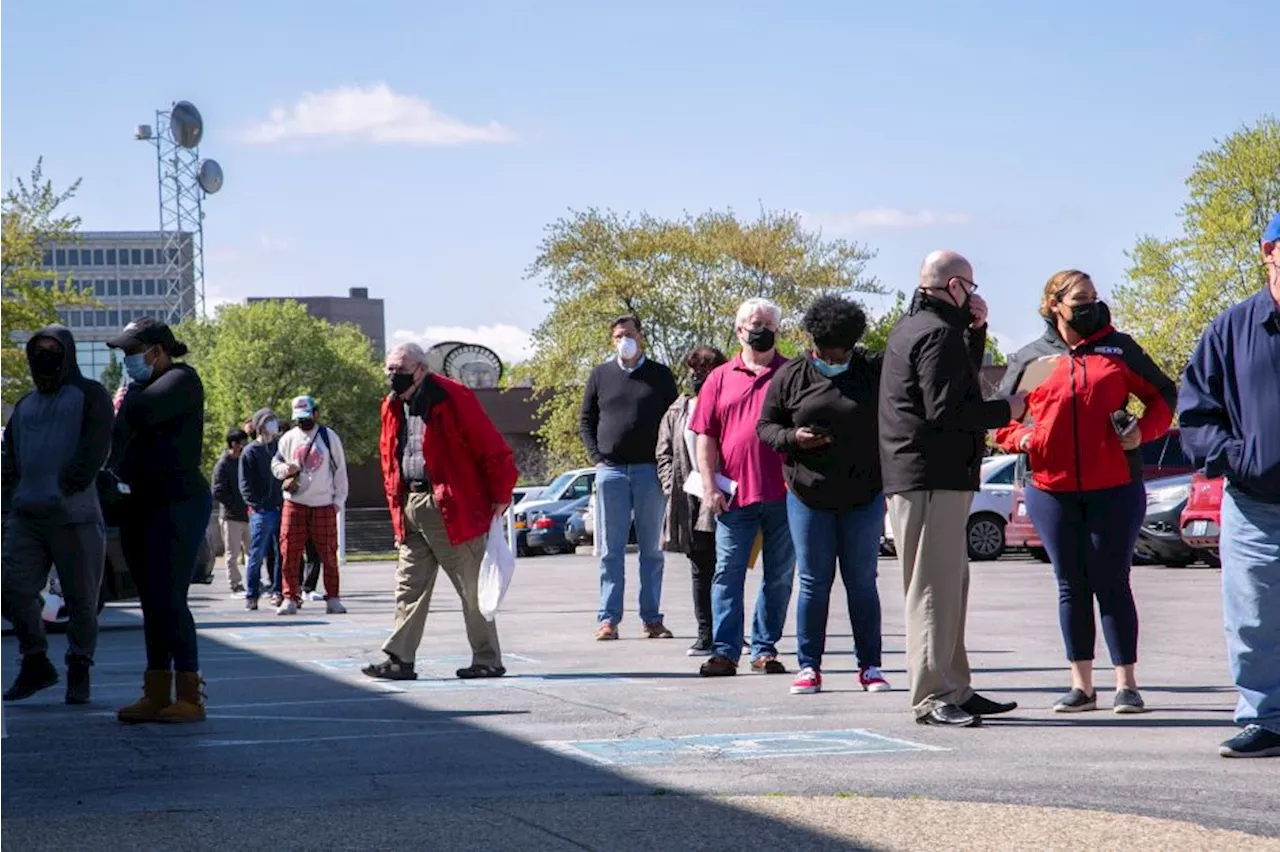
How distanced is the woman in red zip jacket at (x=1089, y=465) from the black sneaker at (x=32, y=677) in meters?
5.20

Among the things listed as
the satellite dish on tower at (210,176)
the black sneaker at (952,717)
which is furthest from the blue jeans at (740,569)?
the satellite dish on tower at (210,176)

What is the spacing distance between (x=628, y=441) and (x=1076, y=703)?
5.03m

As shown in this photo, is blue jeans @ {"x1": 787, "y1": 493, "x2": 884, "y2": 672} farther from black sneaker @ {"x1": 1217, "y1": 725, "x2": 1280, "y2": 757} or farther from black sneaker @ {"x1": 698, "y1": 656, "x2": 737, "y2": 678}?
black sneaker @ {"x1": 1217, "y1": 725, "x2": 1280, "y2": 757}

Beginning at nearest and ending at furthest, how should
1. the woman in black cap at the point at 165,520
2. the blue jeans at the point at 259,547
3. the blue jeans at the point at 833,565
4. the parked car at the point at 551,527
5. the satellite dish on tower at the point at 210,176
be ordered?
1. the woman in black cap at the point at 165,520
2. the blue jeans at the point at 833,565
3. the blue jeans at the point at 259,547
4. the parked car at the point at 551,527
5. the satellite dish on tower at the point at 210,176

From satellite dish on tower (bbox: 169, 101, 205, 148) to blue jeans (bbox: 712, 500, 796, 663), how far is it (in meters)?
79.5

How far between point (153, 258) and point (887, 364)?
184 m

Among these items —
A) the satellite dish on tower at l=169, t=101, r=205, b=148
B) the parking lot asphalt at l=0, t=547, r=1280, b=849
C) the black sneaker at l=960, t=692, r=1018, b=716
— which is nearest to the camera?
the parking lot asphalt at l=0, t=547, r=1280, b=849

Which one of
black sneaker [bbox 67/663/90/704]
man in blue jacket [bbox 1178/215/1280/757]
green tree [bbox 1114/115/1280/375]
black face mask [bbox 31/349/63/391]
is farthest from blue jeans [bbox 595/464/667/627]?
green tree [bbox 1114/115/1280/375]

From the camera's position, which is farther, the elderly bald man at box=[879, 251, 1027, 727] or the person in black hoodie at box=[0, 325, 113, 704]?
the person in black hoodie at box=[0, 325, 113, 704]

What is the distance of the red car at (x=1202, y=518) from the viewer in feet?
74.2

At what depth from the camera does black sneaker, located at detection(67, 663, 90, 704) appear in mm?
10523

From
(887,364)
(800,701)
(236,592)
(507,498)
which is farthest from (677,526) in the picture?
(236,592)

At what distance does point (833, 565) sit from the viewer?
33.0 feet

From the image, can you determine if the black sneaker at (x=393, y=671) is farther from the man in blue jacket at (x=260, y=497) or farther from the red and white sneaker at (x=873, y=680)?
the man in blue jacket at (x=260, y=497)
